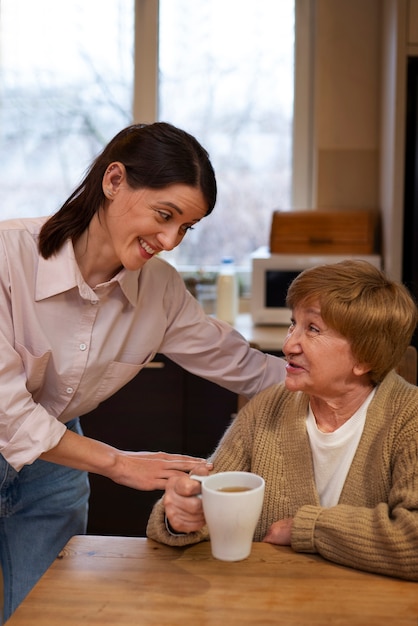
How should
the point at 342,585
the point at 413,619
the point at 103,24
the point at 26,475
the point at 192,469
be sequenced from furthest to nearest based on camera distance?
the point at 103,24
the point at 26,475
the point at 192,469
the point at 342,585
the point at 413,619

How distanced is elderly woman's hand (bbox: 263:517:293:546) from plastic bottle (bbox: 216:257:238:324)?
5.97ft

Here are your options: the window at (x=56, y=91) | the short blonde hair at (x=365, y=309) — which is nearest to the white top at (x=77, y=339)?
the short blonde hair at (x=365, y=309)

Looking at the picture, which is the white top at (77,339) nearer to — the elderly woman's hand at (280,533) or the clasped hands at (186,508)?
the clasped hands at (186,508)

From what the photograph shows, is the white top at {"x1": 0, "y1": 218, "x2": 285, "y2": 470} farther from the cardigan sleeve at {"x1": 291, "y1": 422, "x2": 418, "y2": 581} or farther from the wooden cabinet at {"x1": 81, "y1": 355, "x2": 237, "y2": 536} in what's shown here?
the wooden cabinet at {"x1": 81, "y1": 355, "x2": 237, "y2": 536}

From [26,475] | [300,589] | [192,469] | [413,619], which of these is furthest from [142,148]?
[413,619]

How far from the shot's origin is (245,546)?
1.25 m

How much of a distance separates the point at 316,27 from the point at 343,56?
162 millimetres

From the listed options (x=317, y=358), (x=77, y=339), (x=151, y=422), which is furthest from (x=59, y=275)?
(x=151, y=422)

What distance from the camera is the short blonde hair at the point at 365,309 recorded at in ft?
4.95

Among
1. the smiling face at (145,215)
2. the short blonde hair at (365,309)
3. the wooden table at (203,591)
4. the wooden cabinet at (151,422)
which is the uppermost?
the smiling face at (145,215)

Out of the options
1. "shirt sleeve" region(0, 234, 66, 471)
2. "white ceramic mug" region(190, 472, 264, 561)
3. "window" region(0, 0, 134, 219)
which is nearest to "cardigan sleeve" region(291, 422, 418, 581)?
"white ceramic mug" region(190, 472, 264, 561)

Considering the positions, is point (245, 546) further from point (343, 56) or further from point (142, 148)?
point (343, 56)

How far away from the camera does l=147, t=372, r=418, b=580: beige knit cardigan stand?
1.34 metres

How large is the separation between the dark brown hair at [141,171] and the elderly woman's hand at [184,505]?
0.53 meters
